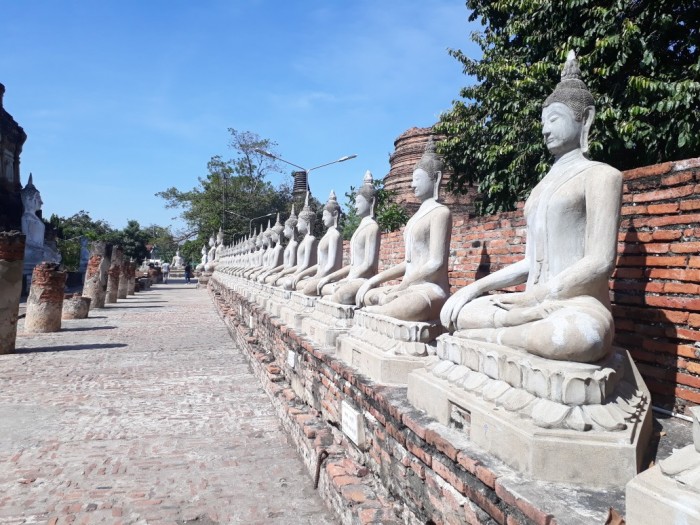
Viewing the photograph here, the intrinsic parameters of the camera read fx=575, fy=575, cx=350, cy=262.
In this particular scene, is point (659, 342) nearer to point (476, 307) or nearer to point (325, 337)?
point (476, 307)

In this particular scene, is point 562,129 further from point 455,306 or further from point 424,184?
point 424,184

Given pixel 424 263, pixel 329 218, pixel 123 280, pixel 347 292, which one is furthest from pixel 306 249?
pixel 123 280

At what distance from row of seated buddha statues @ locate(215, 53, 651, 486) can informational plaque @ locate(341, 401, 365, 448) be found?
0.29 meters

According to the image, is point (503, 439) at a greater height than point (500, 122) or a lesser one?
lesser

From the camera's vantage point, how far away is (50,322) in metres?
12.5

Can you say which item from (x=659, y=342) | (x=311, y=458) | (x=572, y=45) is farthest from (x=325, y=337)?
(x=572, y=45)

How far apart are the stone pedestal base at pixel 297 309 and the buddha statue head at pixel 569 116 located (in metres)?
3.97

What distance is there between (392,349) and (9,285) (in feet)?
27.9

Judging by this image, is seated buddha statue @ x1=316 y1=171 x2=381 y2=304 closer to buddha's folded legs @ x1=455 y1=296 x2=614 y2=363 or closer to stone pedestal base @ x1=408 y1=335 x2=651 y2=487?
buddha's folded legs @ x1=455 y1=296 x2=614 y2=363

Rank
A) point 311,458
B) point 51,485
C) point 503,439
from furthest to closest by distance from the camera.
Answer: point 311,458, point 51,485, point 503,439

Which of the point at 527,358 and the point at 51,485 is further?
the point at 51,485

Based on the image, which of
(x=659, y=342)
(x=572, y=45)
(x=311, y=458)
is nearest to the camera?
(x=659, y=342)

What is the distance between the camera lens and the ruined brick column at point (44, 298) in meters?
12.2

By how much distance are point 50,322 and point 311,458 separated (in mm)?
10066
